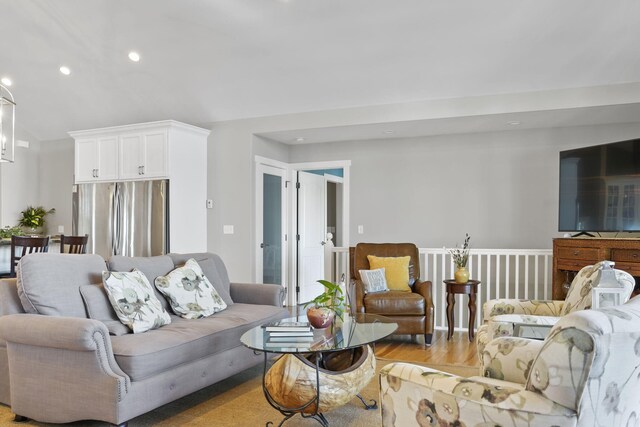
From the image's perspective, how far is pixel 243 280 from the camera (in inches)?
258

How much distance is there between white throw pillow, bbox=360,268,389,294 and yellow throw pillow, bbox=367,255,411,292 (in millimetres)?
120

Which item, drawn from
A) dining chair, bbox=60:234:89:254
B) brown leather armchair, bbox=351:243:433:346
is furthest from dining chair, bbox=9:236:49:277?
brown leather armchair, bbox=351:243:433:346

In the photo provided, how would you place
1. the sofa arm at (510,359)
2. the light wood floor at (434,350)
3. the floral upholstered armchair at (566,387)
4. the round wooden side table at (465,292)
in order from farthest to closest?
the round wooden side table at (465,292) < the light wood floor at (434,350) < the sofa arm at (510,359) < the floral upholstered armchair at (566,387)

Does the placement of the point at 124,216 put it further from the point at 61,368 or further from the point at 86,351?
the point at 86,351

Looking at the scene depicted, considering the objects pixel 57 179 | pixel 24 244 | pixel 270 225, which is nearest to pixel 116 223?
pixel 24 244

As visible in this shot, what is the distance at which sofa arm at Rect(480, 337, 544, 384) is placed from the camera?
198 cm

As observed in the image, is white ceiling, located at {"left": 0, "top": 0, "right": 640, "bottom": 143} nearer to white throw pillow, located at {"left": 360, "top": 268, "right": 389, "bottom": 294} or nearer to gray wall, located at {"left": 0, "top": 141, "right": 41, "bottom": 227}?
gray wall, located at {"left": 0, "top": 141, "right": 41, "bottom": 227}

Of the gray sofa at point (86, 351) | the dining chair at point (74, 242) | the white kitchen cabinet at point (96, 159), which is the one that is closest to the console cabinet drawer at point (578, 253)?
the gray sofa at point (86, 351)

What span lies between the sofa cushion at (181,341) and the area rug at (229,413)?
0.32 meters

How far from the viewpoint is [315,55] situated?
5184 mm

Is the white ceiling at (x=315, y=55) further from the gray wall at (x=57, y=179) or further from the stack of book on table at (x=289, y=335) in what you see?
the stack of book on table at (x=289, y=335)

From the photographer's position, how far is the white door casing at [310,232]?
7584mm

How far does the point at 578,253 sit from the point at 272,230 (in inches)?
149

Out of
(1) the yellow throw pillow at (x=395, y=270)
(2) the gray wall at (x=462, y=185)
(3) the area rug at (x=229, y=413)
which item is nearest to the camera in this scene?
(3) the area rug at (x=229, y=413)
